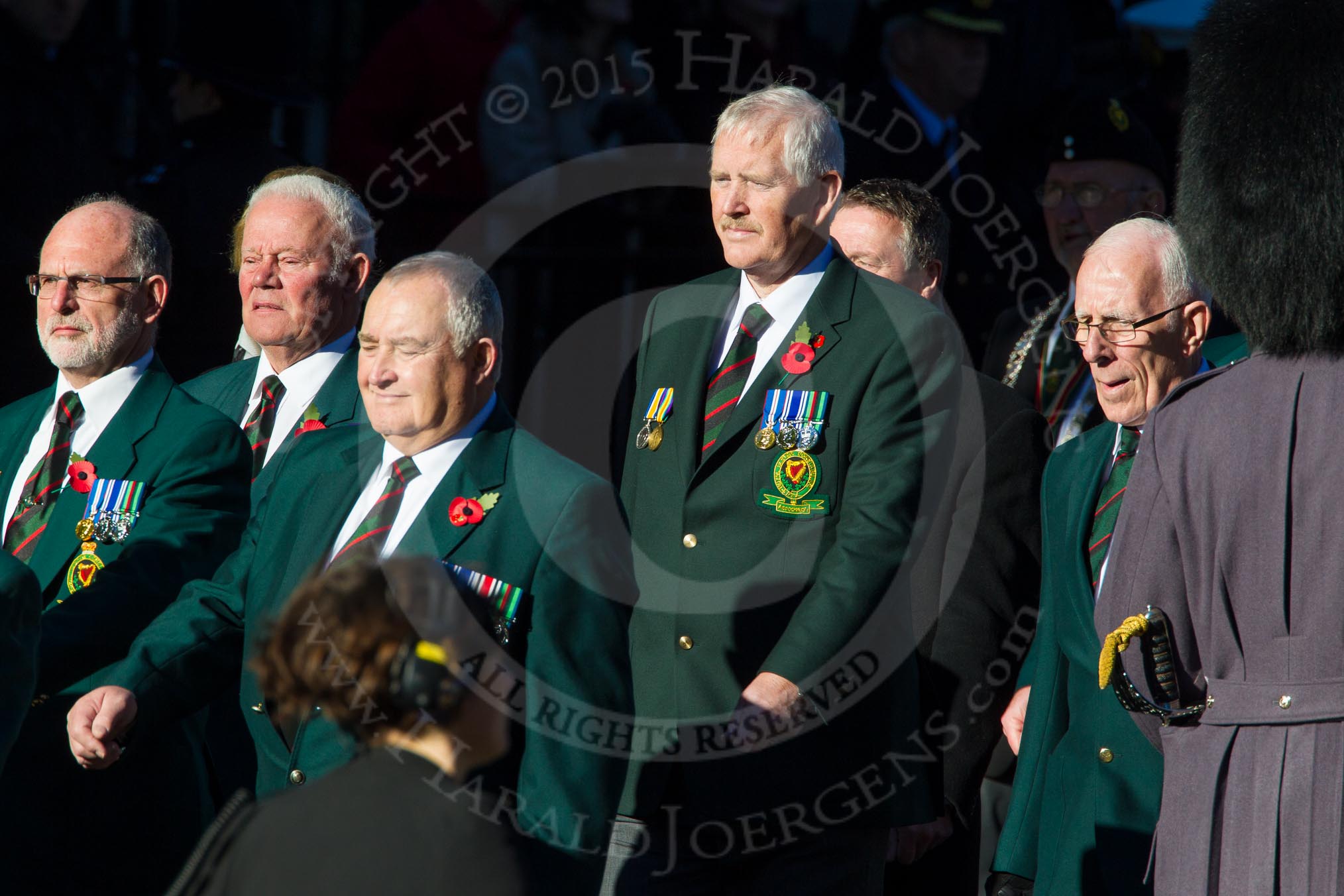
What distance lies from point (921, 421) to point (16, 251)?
13.4 feet

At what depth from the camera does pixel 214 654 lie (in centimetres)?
414

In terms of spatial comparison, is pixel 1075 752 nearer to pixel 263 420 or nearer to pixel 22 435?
pixel 263 420

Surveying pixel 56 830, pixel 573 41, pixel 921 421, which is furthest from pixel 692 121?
pixel 56 830

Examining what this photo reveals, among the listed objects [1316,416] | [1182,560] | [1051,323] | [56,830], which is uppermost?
[1051,323]

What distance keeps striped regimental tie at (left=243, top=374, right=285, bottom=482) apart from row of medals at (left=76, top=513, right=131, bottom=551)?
0.46 meters

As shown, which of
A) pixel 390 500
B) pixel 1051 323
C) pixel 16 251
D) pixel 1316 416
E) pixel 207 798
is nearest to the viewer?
pixel 1316 416

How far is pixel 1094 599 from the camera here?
3.97 meters

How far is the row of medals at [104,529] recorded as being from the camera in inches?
184

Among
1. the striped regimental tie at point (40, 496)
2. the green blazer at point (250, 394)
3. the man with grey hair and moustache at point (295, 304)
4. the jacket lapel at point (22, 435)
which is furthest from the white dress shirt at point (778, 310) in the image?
the jacket lapel at point (22, 435)

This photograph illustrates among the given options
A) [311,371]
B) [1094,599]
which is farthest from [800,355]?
[311,371]

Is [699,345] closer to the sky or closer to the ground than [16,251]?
closer to the ground

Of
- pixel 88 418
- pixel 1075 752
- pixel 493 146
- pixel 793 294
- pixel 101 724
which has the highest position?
pixel 493 146

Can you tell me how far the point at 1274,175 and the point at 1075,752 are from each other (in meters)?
1.30

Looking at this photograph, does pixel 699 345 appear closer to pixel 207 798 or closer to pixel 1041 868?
pixel 1041 868
